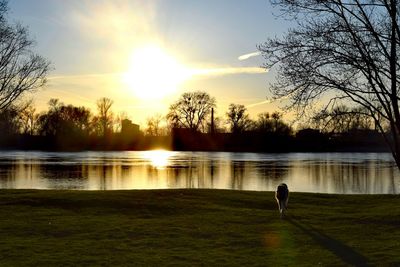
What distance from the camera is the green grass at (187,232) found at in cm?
1016

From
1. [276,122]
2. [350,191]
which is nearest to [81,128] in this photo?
[276,122]

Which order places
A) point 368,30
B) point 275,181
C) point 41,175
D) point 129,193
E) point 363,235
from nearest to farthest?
point 363,235 → point 368,30 → point 129,193 → point 275,181 → point 41,175

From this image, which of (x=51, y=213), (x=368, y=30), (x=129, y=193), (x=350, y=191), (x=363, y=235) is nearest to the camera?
(x=363, y=235)

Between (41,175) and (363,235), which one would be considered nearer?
(363,235)

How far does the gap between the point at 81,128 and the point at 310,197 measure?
378 feet

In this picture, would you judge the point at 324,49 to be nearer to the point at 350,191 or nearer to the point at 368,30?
the point at 368,30

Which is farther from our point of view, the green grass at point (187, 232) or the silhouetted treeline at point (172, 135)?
the silhouetted treeline at point (172, 135)

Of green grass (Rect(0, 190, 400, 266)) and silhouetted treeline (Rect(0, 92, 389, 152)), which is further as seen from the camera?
silhouetted treeline (Rect(0, 92, 389, 152))

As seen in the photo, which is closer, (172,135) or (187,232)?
(187,232)

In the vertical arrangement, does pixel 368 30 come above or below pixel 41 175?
above

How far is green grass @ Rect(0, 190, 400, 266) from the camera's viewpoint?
10164 millimetres

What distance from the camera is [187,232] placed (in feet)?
43.1

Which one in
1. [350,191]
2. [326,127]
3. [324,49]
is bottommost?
[350,191]

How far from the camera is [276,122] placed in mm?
119375
